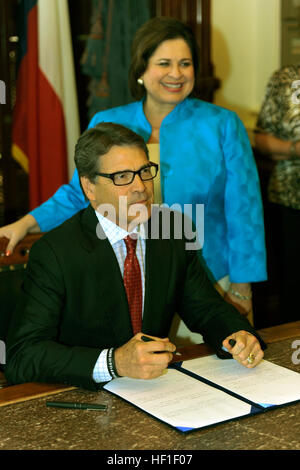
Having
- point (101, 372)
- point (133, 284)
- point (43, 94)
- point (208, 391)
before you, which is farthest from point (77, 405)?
point (43, 94)

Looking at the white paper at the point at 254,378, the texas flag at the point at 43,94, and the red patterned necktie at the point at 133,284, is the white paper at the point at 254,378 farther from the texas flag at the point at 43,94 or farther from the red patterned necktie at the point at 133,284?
the texas flag at the point at 43,94

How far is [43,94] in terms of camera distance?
4078mm

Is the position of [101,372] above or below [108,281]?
below

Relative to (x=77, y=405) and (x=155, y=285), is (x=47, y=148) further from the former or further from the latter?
(x=77, y=405)

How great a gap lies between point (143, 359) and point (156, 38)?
1337 mm

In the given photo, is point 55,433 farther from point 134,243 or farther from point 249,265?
point 249,265

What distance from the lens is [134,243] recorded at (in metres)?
2.26

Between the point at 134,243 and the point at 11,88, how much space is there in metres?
2.14

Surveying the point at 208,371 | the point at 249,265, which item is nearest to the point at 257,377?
the point at 208,371

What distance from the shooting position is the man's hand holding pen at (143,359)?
182 cm

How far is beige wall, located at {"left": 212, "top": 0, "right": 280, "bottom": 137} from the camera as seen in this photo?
4.77 m

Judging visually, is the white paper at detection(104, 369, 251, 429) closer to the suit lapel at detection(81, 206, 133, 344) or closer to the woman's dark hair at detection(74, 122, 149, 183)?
the suit lapel at detection(81, 206, 133, 344)
